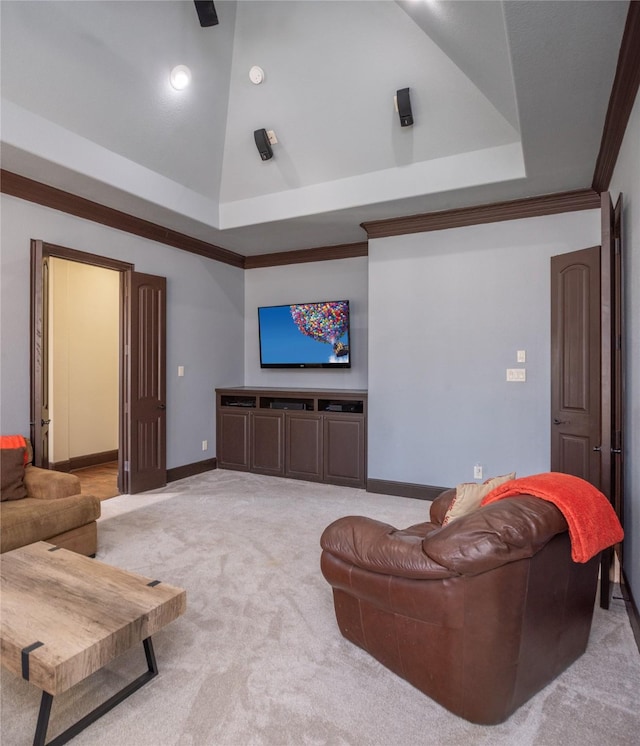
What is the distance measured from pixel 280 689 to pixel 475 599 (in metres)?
0.90

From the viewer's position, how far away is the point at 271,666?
194 cm

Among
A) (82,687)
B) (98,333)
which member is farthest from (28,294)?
(82,687)

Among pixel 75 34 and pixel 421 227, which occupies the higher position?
pixel 75 34

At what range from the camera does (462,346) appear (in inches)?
170

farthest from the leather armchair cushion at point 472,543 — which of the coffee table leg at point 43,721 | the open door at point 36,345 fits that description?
the open door at point 36,345

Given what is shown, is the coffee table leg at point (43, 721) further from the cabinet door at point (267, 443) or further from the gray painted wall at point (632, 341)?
the cabinet door at point (267, 443)

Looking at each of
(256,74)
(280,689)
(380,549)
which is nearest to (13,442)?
(280,689)

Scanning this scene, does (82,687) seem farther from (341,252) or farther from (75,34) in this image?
(341,252)

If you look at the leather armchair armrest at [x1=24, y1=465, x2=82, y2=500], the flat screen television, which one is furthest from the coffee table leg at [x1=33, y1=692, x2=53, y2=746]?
the flat screen television

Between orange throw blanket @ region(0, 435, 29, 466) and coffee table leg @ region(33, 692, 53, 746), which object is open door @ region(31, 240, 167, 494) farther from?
coffee table leg @ region(33, 692, 53, 746)

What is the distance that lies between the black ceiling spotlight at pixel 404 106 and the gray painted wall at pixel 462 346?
1.18 m

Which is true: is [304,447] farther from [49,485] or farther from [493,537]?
[493,537]

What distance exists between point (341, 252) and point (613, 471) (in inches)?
154

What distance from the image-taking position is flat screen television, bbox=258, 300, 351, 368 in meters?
5.35
